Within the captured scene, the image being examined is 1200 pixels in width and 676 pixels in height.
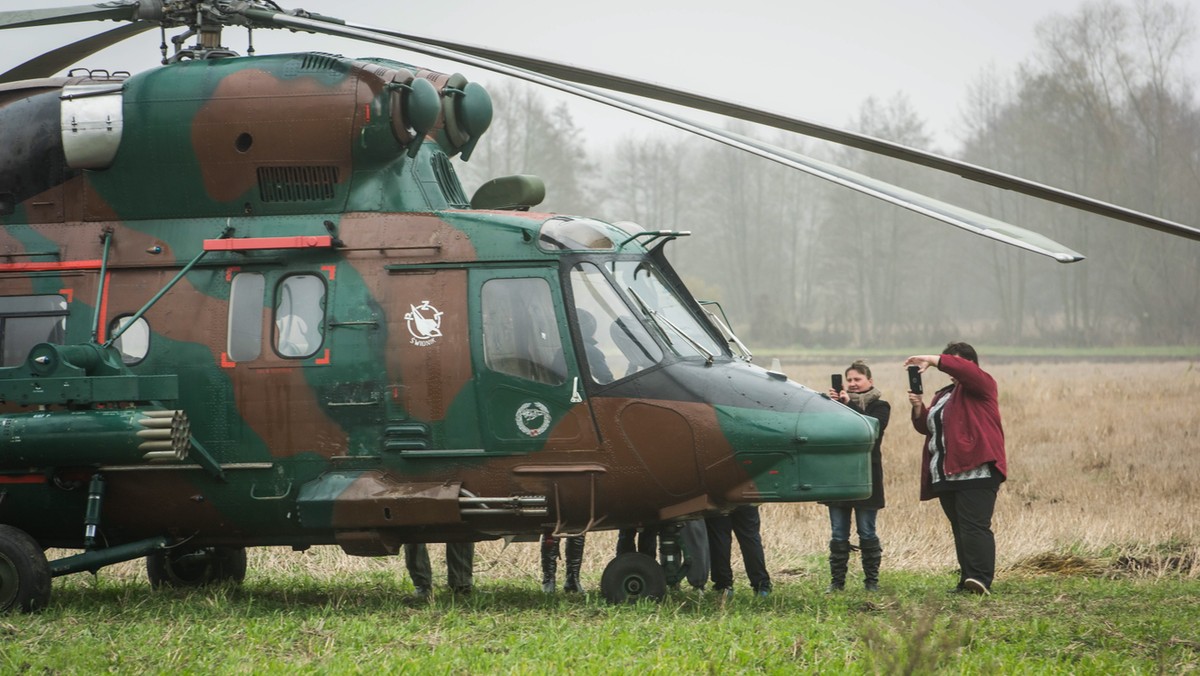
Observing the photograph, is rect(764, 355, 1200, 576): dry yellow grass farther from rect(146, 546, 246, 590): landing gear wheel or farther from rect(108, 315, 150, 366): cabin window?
rect(108, 315, 150, 366): cabin window

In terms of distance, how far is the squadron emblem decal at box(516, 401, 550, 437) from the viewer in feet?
29.0

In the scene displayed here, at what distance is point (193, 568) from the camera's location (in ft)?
35.0

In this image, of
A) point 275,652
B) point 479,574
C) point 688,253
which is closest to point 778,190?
point 688,253

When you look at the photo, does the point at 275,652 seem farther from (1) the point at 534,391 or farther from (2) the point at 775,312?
(2) the point at 775,312

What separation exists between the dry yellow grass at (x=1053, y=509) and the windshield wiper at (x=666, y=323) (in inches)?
106

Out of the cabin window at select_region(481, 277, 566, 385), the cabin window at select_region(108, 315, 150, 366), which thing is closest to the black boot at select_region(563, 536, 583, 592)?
the cabin window at select_region(481, 277, 566, 385)

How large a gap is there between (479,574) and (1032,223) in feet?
105

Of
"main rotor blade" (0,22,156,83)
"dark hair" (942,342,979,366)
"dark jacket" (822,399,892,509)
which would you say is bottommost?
"dark jacket" (822,399,892,509)

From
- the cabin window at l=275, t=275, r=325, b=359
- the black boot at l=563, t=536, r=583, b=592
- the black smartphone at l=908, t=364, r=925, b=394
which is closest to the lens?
the cabin window at l=275, t=275, r=325, b=359

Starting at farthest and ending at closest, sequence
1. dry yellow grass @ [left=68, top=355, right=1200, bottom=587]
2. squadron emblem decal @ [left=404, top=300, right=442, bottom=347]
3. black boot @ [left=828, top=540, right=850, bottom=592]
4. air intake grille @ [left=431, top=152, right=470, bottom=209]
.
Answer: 1. dry yellow grass @ [left=68, top=355, right=1200, bottom=587]
2. black boot @ [left=828, top=540, right=850, bottom=592]
3. air intake grille @ [left=431, top=152, right=470, bottom=209]
4. squadron emblem decal @ [left=404, top=300, right=442, bottom=347]

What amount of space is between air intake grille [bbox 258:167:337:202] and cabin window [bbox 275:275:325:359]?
2.00 feet

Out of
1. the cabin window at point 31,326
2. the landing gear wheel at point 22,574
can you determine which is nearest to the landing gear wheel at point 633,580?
the landing gear wheel at point 22,574

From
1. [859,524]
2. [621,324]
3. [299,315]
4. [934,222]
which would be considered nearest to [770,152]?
[621,324]

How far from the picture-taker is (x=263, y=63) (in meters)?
9.50
